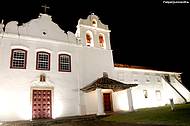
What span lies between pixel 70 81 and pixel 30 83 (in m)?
3.36

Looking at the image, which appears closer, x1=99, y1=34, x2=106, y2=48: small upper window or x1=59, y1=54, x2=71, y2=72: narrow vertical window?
x1=59, y1=54, x2=71, y2=72: narrow vertical window

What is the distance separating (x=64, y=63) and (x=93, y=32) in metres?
4.70

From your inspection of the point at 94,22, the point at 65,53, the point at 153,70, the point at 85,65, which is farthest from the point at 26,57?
the point at 153,70

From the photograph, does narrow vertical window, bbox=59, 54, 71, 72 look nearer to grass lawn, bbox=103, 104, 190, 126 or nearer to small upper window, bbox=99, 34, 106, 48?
small upper window, bbox=99, 34, 106, 48

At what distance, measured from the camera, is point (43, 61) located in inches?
624

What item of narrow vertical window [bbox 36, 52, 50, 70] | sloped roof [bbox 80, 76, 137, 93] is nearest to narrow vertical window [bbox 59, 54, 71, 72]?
narrow vertical window [bbox 36, 52, 50, 70]

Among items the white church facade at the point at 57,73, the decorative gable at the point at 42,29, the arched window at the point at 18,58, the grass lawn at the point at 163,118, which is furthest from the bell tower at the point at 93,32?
the grass lawn at the point at 163,118

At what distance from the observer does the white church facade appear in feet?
46.5

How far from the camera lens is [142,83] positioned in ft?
69.8

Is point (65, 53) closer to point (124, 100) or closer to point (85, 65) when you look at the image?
point (85, 65)

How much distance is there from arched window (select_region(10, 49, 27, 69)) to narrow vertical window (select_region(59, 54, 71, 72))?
3.05m

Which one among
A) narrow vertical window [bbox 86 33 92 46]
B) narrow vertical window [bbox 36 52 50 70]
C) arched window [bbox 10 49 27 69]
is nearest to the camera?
arched window [bbox 10 49 27 69]

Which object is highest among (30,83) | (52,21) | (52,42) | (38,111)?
(52,21)

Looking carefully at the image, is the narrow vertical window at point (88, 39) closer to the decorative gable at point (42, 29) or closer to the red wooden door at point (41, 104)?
the decorative gable at point (42, 29)
